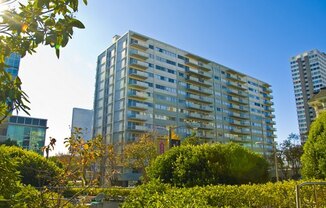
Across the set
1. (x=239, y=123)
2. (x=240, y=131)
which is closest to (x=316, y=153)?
(x=240, y=131)

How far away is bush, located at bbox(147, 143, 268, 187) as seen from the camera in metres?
11.5

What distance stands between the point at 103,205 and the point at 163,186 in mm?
8537

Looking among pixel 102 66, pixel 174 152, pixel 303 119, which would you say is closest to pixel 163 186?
pixel 174 152

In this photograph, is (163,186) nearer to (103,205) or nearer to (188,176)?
(188,176)

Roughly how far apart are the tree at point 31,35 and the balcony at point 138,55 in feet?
214

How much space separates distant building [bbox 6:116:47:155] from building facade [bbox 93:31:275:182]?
20.0 meters

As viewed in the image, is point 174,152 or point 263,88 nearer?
point 174,152

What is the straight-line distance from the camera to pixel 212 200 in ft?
26.6

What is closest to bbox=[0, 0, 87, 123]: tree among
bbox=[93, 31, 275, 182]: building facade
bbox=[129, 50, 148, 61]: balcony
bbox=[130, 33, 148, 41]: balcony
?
bbox=[93, 31, 275, 182]: building facade

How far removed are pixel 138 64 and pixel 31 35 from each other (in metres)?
64.6

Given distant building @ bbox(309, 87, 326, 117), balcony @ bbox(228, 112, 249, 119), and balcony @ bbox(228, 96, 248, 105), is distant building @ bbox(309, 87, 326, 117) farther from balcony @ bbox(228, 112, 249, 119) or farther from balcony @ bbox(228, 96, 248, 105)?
balcony @ bbox(228, 96, 248, 105)

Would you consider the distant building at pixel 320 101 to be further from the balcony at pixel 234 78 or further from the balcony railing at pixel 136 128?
the balcony at pixel 234 78

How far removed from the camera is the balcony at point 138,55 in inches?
2621

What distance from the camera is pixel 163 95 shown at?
231 feet
